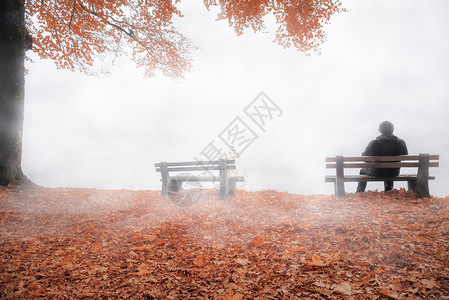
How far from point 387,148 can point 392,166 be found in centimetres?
73

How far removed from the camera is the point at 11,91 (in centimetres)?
733

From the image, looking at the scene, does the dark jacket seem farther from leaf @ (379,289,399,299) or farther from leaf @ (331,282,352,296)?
leaf @ (331,282,352,296)

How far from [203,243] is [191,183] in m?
4.06

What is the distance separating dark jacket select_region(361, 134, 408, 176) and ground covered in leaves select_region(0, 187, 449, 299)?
1.26 m

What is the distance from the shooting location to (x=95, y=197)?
307 inches

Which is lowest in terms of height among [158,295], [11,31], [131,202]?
[158,295]

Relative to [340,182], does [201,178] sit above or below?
above

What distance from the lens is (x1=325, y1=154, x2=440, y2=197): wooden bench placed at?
6914 millimetres

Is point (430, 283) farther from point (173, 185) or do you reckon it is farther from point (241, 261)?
point (173, 185)

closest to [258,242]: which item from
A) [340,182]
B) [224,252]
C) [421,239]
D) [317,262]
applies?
[224,252]

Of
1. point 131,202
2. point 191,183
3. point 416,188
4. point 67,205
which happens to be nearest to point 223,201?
point 191,183

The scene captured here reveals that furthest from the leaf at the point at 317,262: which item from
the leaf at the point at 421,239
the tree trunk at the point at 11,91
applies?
the tree trunk at the point at 11,91

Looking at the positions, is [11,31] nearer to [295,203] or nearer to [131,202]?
[131,202]

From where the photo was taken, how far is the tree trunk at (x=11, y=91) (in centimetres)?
719
